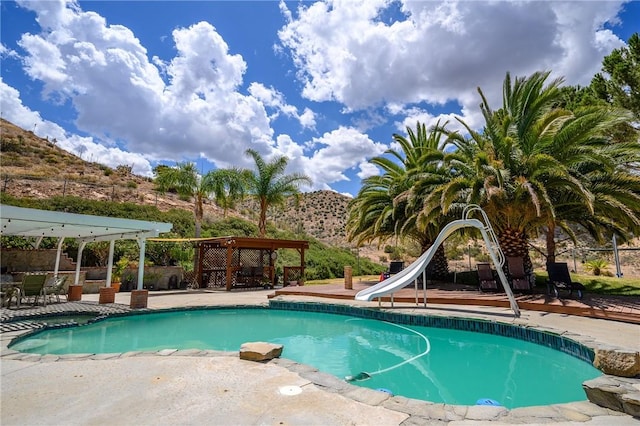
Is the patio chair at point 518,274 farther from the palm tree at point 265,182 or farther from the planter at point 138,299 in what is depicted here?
the palm tree at point 265,182

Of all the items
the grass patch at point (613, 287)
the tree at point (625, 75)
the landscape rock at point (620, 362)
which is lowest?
the landscape rock at point (620, 362)

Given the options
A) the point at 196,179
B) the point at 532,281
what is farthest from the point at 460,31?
the point at 196,179

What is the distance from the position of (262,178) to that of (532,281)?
566 inches

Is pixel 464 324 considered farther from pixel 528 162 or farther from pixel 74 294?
pixel 74 294

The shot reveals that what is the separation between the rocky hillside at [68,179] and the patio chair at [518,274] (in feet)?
42.8

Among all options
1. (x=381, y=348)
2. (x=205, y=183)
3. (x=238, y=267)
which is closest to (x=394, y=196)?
(x=238, y=267)

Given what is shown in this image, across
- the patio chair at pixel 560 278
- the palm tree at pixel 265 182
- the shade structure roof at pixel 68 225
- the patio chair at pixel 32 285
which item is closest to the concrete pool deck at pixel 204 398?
the shade structure roof at pixel 68 225

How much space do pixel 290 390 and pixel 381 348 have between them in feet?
13.1

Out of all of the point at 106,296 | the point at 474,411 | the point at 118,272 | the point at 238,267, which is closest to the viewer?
the point at 474,411

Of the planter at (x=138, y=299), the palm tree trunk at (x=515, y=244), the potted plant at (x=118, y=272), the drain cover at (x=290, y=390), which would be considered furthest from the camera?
the potted plant at (x=118, y=272)

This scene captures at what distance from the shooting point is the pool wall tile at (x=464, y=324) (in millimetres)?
5978

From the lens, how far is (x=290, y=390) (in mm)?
3732

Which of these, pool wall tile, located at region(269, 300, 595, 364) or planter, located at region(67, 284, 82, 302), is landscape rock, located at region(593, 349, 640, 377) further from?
planter, located at region(67, 284, 82, 302)

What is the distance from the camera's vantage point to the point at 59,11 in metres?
10.3
